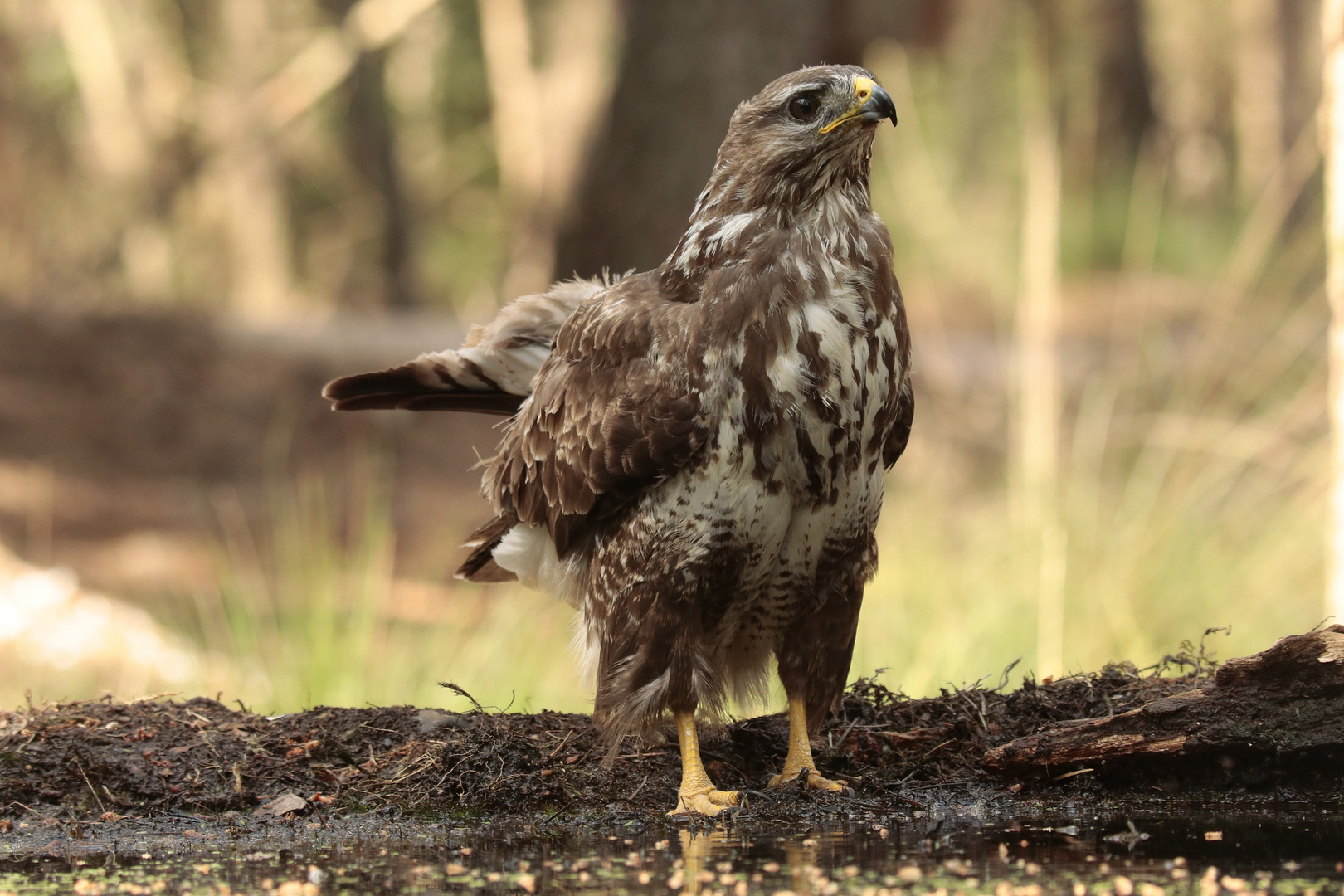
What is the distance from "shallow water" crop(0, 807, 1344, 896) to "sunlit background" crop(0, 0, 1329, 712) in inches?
72.2

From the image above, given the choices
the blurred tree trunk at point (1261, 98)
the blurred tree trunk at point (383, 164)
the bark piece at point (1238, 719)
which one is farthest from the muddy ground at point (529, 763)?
the blurred tree trunk at point (383, 164)

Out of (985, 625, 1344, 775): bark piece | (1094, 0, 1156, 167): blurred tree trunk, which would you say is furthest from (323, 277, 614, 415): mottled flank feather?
(1094, 0, 1156, 167): blurred tree trunk

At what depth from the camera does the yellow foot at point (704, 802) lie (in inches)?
121

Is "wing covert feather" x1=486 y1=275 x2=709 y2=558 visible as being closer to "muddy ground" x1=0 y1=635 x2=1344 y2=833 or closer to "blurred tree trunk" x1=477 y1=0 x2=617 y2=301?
"muddy ground" x1=0 y1=635 x2=1344 y2=833

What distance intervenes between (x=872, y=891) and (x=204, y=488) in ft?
32.0

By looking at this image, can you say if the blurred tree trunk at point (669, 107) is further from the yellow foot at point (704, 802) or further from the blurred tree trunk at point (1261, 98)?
the blurred tree trunk at point (1261, 98)

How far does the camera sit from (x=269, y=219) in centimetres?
1914

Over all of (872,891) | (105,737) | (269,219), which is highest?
(269,219)

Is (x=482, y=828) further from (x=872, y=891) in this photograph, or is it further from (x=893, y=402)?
(x=893, y=402)

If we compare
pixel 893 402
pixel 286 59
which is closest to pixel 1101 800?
pixel 893 402

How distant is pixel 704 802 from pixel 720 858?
456 millimetres

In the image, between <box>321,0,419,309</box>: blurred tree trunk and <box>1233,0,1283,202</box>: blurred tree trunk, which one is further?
<box>321,0,419,309</box>: blurred tree trunk

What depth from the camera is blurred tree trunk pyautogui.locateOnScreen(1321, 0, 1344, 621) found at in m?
4.12

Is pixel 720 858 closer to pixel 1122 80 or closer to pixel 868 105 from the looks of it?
pixel 868 105
